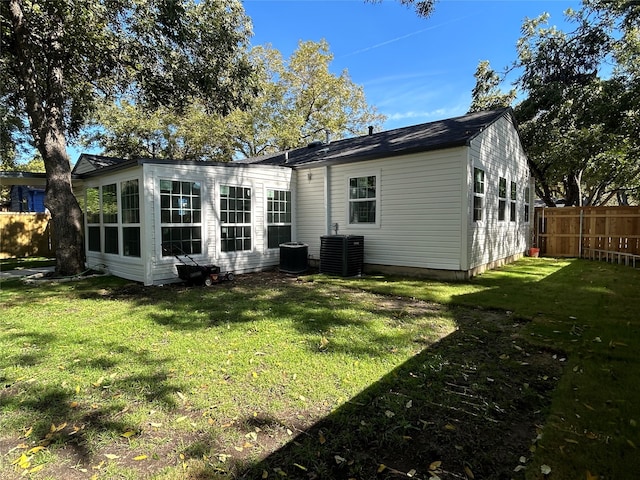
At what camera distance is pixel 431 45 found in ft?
41.4

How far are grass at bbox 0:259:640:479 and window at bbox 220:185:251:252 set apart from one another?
3042 mm

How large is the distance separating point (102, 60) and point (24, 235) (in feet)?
31.8

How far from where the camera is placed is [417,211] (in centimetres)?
835

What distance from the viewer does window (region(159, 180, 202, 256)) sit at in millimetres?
7664

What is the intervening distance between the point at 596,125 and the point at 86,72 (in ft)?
60.2

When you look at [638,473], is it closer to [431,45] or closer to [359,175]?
[359,175]

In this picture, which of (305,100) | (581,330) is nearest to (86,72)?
(581,330)

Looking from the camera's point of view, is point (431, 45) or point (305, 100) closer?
point (431, 45)

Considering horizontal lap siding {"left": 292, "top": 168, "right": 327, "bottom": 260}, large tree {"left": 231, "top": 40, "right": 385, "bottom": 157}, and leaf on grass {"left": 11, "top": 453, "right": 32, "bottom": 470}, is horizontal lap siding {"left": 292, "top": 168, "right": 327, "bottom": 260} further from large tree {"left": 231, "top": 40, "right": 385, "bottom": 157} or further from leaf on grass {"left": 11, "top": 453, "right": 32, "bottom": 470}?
large tree {"left": 231, "top": 40, "right": 385, "bottom": 157}

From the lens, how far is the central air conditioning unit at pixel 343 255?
8625mm

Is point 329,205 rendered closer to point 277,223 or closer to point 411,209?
point 277,223

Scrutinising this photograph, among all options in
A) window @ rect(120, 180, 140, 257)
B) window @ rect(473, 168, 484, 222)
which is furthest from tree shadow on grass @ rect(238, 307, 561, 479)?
window @ rect(120, 180, 140, 257)

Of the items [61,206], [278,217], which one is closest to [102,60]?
[61,206]

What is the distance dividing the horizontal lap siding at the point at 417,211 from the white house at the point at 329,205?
2 centimetres
